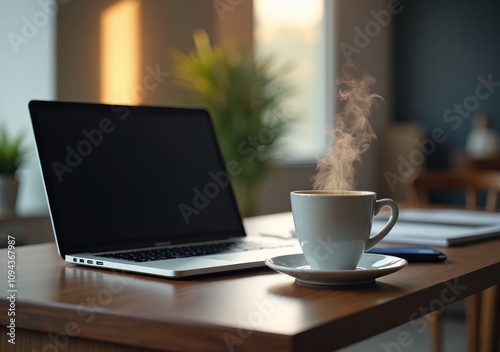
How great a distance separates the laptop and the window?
4.05m

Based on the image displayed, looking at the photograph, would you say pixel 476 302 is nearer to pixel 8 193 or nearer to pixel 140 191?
pixel 140 191

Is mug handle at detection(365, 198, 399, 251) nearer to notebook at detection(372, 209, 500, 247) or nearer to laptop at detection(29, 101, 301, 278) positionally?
laptop at detection(29, 101, 301, 278)

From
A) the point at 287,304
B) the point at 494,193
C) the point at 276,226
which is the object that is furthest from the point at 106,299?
the point at 494,193

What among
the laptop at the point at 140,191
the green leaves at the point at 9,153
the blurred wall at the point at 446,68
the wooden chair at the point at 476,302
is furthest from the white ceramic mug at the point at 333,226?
the blurred wall at the point at 446,68

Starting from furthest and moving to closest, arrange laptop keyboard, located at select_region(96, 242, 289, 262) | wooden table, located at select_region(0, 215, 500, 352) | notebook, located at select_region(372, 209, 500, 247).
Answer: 1. notebook, located at select_region(372, 209, 500, 247)
2. laptop keyboard, located at select_region(96, 242, 289, 262)
3. wooden table, located at select_region(0, 215, 500, 352)

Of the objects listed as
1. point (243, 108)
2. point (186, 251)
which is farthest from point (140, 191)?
point (243, 108)

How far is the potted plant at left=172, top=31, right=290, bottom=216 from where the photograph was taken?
3789mm

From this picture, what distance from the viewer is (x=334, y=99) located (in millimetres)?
6141

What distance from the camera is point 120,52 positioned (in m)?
3.91

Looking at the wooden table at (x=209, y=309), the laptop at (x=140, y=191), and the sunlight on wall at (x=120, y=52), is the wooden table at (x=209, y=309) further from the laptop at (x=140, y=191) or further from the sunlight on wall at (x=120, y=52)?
the sunlight on wall at (x=120, y=52)

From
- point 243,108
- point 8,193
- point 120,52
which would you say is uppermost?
point 120,52

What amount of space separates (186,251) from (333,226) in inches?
10.6

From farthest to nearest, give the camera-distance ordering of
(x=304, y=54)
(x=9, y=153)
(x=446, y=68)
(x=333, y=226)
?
1. (x=446, y=68)
2. (x=304, y=54)
3. (x=9, y=153)
4. (x=333, y=226)

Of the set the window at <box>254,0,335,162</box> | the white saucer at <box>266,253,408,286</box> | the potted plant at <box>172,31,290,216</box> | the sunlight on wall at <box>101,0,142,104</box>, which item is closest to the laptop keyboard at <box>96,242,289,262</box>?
the white saucer at <box>266,253,408,286</box>
